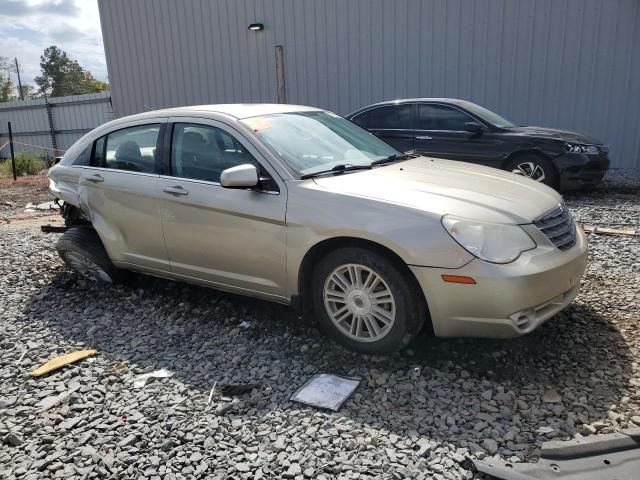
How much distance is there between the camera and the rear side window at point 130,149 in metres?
4.20

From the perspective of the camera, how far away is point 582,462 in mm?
2363

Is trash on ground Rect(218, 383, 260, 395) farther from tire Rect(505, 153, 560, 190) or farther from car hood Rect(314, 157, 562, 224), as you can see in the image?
tire Rect(505, 153, 560, 190)

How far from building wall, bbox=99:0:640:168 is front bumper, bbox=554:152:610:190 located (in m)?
3.53

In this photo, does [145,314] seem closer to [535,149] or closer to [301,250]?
[301,250]

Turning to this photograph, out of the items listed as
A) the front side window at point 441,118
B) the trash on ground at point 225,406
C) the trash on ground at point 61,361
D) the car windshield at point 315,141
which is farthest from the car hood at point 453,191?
the front side window at point 441,118

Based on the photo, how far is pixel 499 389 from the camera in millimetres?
2951

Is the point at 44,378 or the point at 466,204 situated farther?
the point at 44,378

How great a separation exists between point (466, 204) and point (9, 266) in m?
5.00

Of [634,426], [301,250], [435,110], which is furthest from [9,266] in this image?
[435,110]

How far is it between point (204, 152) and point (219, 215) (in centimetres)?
56

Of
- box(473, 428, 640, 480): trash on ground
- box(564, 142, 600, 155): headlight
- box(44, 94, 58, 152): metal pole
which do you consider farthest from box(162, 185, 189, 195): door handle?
box(44, 94, 58, 152): metal pole

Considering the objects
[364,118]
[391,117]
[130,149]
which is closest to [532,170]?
[391,117]

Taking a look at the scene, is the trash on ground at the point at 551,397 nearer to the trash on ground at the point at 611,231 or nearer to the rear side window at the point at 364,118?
the trash on ground at the point at 611,231

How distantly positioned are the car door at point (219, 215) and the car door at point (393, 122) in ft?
17.1
